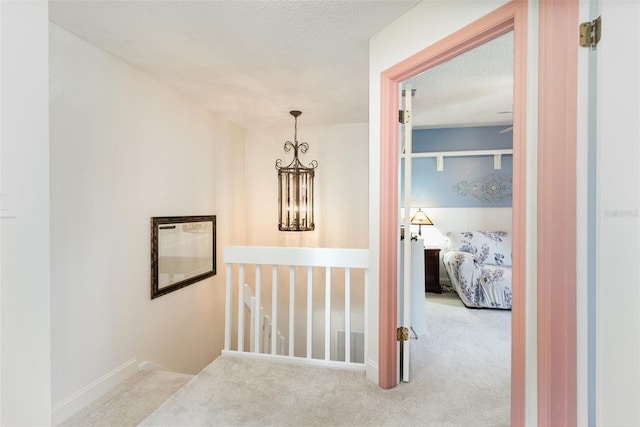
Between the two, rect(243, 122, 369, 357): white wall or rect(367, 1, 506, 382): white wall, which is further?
rect(243, 122, 369, 357): white wall

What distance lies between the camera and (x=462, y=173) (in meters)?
4.65

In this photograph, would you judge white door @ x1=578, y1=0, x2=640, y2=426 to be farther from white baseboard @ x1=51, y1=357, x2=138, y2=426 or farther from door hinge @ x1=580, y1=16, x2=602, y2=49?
white baseboard @ x1=51, y1=357, x2=138, y2=426

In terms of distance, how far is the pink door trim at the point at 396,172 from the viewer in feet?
4.01

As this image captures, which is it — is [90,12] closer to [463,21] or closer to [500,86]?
[463,21]

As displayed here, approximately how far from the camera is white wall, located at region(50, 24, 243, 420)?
1851 mm

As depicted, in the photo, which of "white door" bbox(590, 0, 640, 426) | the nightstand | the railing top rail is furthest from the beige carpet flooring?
the nightstand

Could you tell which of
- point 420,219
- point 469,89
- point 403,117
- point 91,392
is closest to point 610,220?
point 403,117

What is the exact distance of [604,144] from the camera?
0.97 metres

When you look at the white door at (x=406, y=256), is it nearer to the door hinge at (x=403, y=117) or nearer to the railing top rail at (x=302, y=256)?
the door hinge at (x=403, y=117)

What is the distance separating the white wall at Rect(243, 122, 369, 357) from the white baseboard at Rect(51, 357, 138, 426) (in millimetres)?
2111

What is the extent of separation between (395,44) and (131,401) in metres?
2.83

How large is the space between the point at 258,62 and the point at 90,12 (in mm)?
1031

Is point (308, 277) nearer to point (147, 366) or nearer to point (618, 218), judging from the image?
point (147, 366)

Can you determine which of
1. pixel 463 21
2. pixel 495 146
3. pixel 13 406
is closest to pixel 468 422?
pixel 13 406
